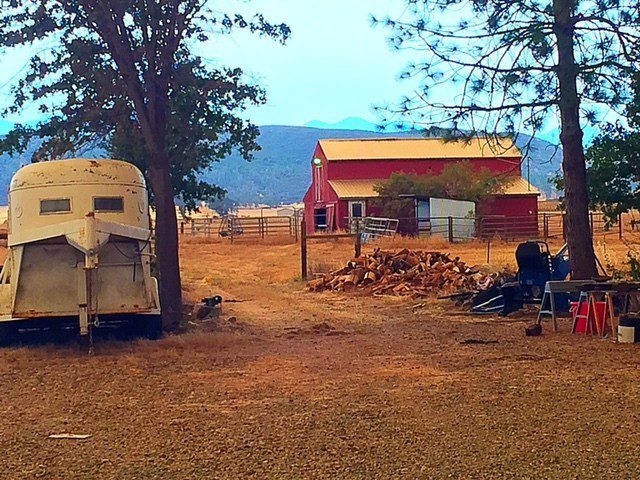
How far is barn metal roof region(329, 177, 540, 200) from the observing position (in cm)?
4757

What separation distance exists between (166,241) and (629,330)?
8192 millimetres

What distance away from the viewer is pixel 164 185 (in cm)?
1530

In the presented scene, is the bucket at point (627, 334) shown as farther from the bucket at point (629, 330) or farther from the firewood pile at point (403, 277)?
the firewood pile at point (403, 277)

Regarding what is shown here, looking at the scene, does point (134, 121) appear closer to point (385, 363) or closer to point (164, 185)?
point (164, 185)

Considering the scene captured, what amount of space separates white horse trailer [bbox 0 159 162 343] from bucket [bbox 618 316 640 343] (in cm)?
633

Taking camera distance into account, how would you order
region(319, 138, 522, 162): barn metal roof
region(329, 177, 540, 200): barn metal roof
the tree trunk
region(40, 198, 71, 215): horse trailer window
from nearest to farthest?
region(40, 198, 71, 215): horse trailer window < the tree trunk < region(329, 177, 540, 200): barn metal roof < region(319, 138, 522, 162): barn metal roof

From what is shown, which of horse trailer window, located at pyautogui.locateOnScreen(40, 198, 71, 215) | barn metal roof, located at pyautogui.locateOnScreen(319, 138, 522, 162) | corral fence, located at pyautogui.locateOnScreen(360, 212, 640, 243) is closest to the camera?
horse trailer window, located at pyautogui.locateOnScreen(40, 198, 71, 215)

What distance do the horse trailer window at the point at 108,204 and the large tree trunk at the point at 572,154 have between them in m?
6.93

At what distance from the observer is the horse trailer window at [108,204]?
13039 mm

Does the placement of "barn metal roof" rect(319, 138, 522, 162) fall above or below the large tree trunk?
above

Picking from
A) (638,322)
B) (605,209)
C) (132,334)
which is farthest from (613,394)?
(605,209)

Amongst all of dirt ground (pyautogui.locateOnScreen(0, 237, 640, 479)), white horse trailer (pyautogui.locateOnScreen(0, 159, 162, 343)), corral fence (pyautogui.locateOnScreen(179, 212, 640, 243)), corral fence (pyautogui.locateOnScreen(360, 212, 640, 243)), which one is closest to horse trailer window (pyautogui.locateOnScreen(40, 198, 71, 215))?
white horse trailer (pyautogui.locateOnScreen(0, 159, 162, 343))

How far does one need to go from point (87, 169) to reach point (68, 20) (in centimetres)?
338

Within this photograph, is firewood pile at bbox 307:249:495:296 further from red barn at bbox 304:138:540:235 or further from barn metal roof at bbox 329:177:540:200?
barn metal roof at bbox 329:177:540:200
